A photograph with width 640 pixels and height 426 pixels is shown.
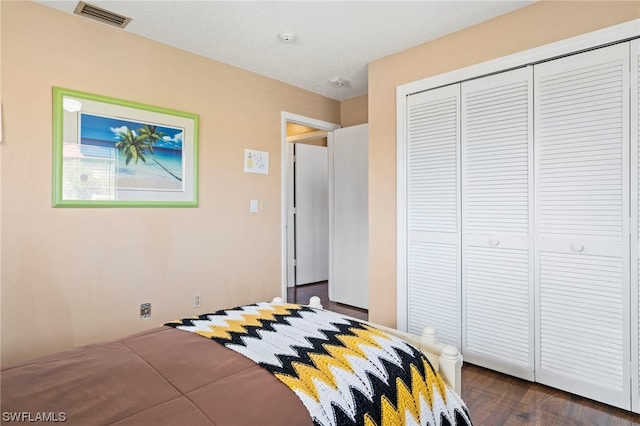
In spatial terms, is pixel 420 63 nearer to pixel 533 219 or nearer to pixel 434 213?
pixel 434 213

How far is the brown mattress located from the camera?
0.91 meters

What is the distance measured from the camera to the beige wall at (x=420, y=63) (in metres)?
2.13

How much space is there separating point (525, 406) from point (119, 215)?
2.91 metres

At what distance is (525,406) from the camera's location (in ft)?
6.72

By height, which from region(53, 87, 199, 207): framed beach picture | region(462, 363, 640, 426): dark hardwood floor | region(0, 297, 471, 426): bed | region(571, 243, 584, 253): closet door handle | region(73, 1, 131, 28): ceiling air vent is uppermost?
region(73, 1, 131, 28): ceiling air vent

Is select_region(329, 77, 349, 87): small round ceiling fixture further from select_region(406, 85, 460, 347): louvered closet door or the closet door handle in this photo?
the closet door handle

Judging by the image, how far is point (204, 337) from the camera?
1.41 meters

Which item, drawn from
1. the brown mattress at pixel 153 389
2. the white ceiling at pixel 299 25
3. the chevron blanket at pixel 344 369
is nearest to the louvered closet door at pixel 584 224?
the white ceiling at pixel 299 25

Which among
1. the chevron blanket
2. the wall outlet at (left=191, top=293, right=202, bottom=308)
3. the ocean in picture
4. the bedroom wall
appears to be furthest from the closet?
the ocean in picture

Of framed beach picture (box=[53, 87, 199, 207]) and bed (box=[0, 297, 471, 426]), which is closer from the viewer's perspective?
bed (box=[0, 297, 471, 426])

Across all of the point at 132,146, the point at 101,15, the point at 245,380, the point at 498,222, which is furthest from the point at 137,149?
the point at 498,222

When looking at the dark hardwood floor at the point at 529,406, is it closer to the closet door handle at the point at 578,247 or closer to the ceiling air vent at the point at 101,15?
the closet door handle at the point at 578,247

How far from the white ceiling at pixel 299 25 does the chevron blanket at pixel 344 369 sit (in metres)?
1.96

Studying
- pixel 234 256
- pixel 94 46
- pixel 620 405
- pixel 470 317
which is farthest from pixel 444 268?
pixel 94 46
